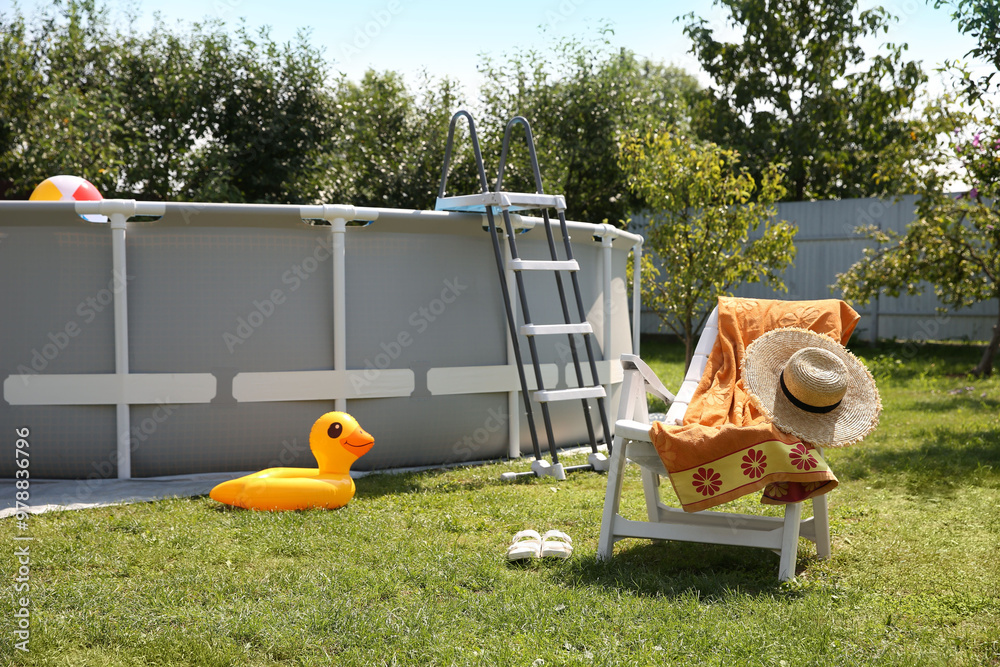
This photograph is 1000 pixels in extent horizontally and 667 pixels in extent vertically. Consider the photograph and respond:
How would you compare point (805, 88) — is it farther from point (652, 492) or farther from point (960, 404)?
point (652, 492)

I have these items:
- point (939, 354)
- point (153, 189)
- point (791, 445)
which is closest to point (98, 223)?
point (791, 445)

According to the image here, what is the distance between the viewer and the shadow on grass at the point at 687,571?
3213 mm

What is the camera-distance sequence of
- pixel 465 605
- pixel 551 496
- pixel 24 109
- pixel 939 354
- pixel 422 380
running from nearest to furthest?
pixel 465 605 → pixel 551 496 → pixel 422 380 → pixel 24 109 → pixel 939 354

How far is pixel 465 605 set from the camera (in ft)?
9.88

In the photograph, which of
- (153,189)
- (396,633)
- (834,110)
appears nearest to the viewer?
(396,633)

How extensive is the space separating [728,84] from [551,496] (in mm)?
18546

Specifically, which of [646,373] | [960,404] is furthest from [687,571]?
[960,404]

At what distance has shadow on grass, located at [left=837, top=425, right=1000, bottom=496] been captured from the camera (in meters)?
5.23

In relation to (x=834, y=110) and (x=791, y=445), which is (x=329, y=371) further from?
(x=834, y=110)

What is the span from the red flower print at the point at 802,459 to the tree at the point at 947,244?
6816 mm

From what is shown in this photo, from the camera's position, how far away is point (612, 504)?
11.9 ft

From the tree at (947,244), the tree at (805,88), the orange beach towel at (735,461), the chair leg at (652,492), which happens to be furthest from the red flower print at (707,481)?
the tree at (805,88)

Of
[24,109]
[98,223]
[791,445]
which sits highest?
[24,109]

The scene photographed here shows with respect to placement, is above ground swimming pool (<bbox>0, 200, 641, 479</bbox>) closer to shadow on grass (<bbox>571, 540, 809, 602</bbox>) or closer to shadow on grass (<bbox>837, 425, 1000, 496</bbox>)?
shadow on grass (<bbox>571, 540, 809, 602</bbox>)
